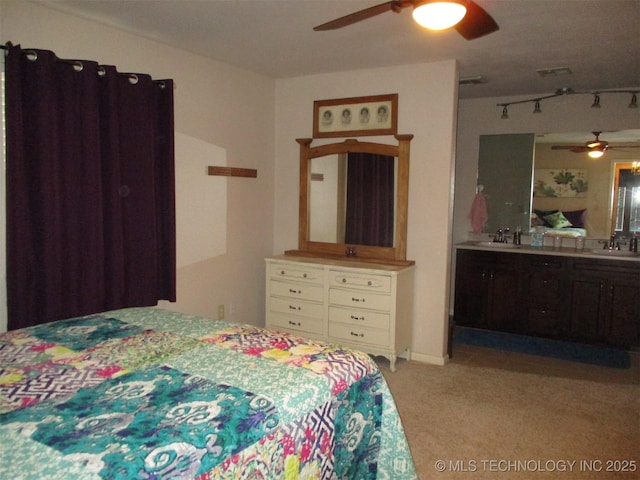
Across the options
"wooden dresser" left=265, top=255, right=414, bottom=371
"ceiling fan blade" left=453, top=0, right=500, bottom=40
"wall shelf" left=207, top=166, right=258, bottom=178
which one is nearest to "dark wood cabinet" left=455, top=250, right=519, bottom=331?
"wooden dresser" left=265, top=255, right=414, bottom=371

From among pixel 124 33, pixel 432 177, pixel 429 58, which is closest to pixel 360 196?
pixel 432 177

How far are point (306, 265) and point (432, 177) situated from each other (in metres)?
1.22

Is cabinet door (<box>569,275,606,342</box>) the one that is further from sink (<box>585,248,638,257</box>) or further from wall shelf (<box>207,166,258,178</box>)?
wall shelf (<box>207,166,258,178</box>)

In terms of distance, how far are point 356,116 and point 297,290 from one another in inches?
60.7

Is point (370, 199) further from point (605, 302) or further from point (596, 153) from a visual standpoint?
point (596, 153)

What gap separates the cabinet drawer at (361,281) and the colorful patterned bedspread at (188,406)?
165 centimetres

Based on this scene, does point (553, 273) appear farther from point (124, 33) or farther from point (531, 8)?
point (124, 33)

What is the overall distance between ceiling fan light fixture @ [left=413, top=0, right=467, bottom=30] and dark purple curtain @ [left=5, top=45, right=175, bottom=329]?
6.15ft

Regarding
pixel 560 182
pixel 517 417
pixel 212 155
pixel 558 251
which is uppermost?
pixel 212 155

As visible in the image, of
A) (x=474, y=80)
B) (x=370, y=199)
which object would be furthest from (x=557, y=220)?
(x=370, y=199)

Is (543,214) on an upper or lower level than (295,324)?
upper

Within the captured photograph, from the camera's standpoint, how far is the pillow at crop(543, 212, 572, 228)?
455 centimetres

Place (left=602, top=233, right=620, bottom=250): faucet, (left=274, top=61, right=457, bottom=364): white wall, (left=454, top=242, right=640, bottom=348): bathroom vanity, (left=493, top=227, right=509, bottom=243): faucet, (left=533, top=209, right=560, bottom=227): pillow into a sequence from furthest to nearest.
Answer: (left=493, top=227, right=509, bottom=243): faucet < (left=533, top=209, right=560, bottom=227): pillow < (left=602, top=233, right=620, bottom=250): faucet < (left=454, top=242, right=640, bottom=348): bathroom vanity < (left=274, top=61, right=457, bottom=364): white wall

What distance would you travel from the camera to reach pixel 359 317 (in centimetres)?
361
